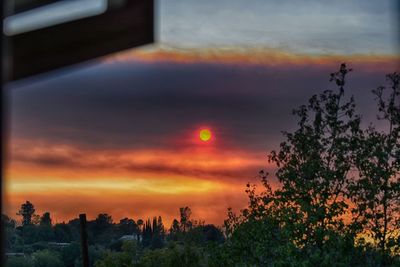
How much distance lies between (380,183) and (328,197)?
2.72 feet

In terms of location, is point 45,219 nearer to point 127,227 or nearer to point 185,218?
point 185,218

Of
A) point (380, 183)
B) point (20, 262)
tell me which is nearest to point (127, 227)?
point (20, 262)

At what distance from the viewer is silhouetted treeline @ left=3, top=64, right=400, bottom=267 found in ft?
35.0

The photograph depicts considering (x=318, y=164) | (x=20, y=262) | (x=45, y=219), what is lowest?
(x=20, y=262)

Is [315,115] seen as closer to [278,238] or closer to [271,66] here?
[278,238]

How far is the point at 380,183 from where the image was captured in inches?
443

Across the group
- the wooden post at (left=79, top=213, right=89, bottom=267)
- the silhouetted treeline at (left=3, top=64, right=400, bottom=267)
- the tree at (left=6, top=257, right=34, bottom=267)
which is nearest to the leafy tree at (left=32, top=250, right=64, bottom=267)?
the tree at (left=6, top=257, right=34, bottom=267)

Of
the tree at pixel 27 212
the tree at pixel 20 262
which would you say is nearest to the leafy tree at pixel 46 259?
the tree at pixel 20 262

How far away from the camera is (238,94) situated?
76.3 ft

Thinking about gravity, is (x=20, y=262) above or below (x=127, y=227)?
below

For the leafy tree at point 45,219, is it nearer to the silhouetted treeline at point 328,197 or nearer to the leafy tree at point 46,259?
the leafy tree at point 46,259

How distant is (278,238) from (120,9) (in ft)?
32.9

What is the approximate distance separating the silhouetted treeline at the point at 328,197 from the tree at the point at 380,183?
0.01 m

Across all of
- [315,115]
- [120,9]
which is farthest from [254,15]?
[120,9]
